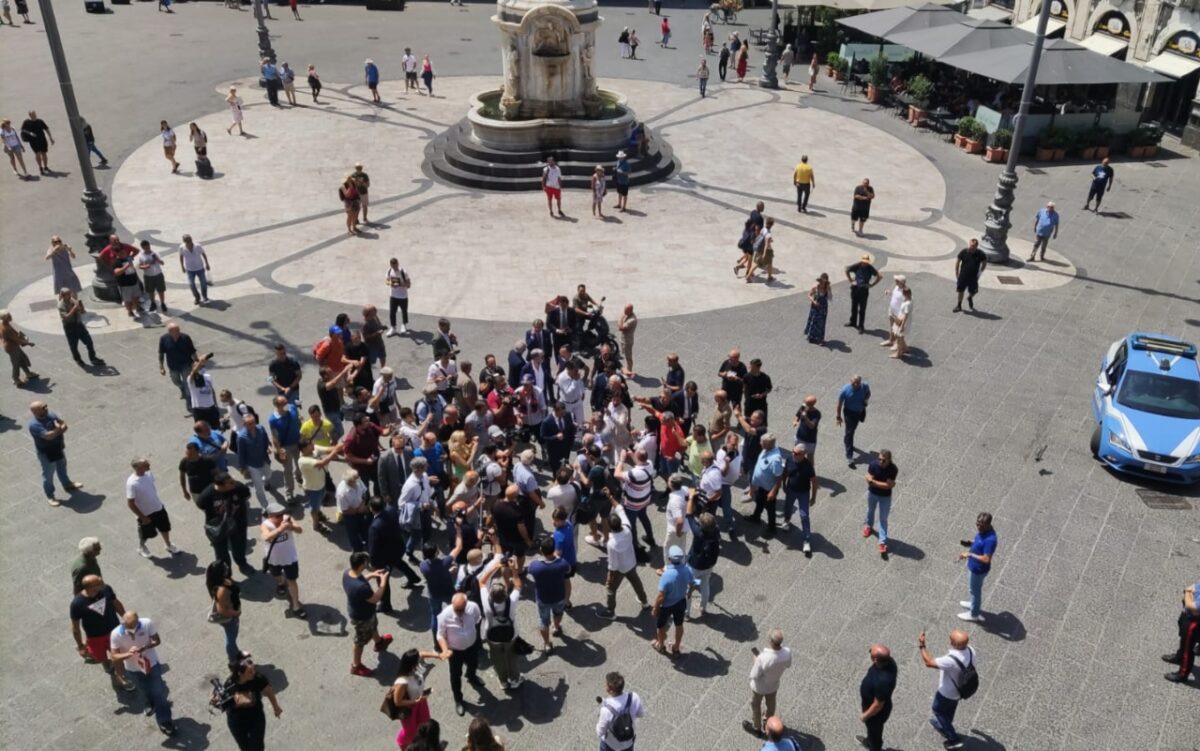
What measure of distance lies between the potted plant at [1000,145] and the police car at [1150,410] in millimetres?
13830

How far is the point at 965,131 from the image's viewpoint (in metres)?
28.8

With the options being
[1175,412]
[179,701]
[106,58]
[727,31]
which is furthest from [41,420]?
[727,31]

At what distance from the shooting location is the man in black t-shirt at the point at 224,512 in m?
10.9

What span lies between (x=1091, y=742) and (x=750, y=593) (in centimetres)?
384

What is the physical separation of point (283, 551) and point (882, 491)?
7.23 metres

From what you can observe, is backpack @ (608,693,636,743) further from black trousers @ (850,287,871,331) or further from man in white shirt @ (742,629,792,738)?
black trousers @ (850,287,871,331)

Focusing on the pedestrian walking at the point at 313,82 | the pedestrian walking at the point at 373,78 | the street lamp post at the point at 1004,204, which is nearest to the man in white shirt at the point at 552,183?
the street lamp post at the point at 1004,204

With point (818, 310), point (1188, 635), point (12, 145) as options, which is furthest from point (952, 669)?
point (12, 145)

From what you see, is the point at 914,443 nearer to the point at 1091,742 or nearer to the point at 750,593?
the point at 750,593

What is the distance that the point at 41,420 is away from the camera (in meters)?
12.4

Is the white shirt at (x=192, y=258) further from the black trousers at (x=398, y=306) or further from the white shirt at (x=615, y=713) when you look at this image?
the white shirt at (x=615, y=713)

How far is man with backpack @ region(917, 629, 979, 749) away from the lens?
8.96m

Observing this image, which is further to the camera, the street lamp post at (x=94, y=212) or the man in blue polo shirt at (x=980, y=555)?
the street lamp post at (x=94, y=212)

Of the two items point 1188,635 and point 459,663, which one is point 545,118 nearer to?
point 459,663
